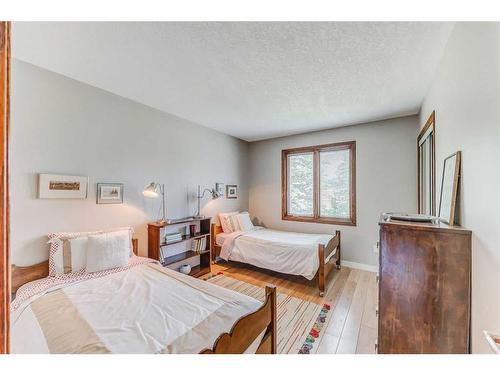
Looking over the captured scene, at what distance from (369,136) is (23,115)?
4.44 metres

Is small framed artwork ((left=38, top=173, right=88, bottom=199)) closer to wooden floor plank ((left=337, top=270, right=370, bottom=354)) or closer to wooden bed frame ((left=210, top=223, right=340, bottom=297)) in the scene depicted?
wooden bed frame ((left=210, top=223, right=340, bottom=297))

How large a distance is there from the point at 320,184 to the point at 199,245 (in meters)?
2.52

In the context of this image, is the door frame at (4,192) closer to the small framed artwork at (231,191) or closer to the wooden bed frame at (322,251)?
the wooden bed frame at (322,251)

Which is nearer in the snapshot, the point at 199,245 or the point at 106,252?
the point at 106,252

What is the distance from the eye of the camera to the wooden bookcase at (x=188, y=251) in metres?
2.67

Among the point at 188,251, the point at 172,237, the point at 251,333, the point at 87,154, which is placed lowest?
the point at 188,251

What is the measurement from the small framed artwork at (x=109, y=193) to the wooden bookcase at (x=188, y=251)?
531 millimetres

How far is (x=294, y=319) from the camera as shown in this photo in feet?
6.98

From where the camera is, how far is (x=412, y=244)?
4.01 feet

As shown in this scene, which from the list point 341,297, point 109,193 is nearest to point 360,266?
point 341,297

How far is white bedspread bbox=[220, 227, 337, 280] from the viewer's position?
109 inches

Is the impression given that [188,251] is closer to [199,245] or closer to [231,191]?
[199,245]
